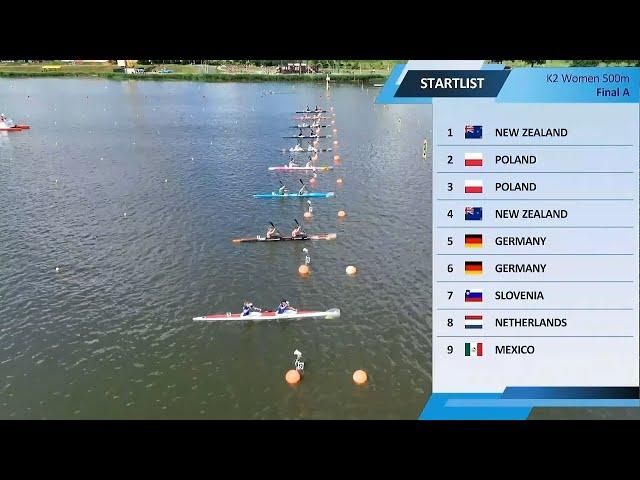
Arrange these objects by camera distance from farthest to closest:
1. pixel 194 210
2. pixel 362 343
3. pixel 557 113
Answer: pixel 194 210 < pixel 362 343 < pixel 557 113

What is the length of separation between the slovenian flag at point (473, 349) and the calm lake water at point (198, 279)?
1.18m

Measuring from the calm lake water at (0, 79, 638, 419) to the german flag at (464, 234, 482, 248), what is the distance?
1.72 m

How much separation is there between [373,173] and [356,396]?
2327 cm

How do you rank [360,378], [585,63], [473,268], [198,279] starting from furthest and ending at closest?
1. [198,279]
2. [360,378]
3. [473,268]
4. [585,63]

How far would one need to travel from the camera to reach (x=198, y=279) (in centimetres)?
2188

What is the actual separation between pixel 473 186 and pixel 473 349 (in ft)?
7.38

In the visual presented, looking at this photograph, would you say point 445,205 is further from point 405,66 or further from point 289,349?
point 289,349

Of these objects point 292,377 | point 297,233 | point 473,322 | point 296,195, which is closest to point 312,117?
point 296,195

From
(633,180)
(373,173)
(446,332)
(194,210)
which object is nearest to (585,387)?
(446,332)

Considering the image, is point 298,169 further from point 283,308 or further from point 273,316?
point 273,316

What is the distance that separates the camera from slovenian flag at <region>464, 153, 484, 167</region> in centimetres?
673

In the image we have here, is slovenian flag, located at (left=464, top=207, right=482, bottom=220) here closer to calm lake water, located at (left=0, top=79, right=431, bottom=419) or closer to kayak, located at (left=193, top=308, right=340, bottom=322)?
calm lake water, located at (left=0, top=79, right=431, bottom=419)

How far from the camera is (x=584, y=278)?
22.3 feet

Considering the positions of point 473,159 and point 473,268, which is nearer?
point 473,159
